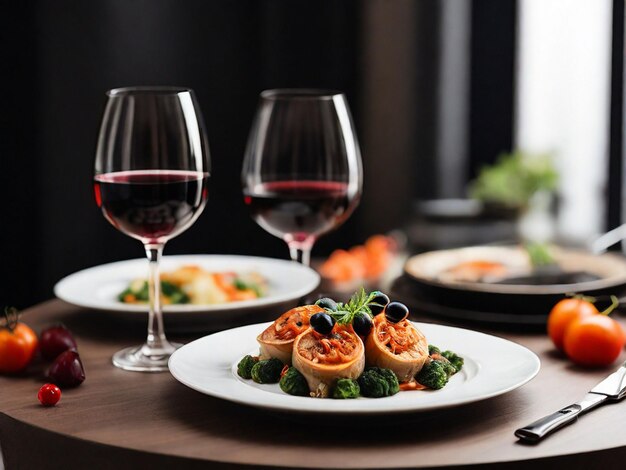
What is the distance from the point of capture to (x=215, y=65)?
4.40 meters

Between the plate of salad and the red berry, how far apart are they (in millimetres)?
175

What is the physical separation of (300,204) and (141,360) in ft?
1.51

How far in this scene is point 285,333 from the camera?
130 cm

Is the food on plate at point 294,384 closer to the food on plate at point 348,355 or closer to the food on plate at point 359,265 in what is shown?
the food on plate at point 348,355

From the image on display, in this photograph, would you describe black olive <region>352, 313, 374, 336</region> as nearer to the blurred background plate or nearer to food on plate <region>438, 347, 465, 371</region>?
food on plate <region>438, 347, 465, 371</region>

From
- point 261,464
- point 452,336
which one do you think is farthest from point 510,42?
point 261,464

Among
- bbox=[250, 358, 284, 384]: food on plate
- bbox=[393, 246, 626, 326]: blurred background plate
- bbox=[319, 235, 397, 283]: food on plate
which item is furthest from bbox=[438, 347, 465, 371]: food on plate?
bbox=[319, 235, 397, 283]: food on plate

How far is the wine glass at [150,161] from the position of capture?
1447mm

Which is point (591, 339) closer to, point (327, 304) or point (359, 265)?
point (327, 304)

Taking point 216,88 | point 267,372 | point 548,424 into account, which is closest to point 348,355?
point 267,372

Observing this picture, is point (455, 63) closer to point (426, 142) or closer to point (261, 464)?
point (426, 142)

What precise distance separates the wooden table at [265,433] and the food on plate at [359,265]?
856 millimetres

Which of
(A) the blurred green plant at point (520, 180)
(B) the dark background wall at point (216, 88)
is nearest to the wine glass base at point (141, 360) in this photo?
(B) the dark background wall at point (216, 88)

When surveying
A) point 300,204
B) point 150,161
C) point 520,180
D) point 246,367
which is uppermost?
point 150,161
